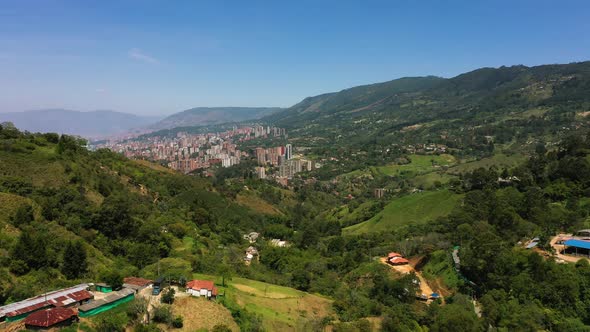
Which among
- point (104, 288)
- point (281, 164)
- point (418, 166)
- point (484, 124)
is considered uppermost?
point (484, 124)

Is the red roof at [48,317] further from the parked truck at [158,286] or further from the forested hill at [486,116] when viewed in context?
the forested hill at [486,116]

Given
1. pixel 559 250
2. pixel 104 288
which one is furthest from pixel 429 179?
pixel 104 288

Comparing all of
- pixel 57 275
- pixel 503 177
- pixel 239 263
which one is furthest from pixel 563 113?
pixel 57 275

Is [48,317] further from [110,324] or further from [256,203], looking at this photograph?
[256,203]

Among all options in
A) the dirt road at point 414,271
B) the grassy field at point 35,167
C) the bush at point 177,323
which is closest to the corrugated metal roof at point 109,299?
the bush at point 177,323

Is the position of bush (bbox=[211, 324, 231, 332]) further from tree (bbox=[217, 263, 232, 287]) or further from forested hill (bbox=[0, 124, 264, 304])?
tree (bbox=[217, 263, 232, 287])

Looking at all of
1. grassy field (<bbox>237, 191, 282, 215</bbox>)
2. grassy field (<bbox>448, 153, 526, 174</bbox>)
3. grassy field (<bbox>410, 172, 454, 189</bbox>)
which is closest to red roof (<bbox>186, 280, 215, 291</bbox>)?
grassy field (<bbox>237, 191, 282, 215</bbox>)
